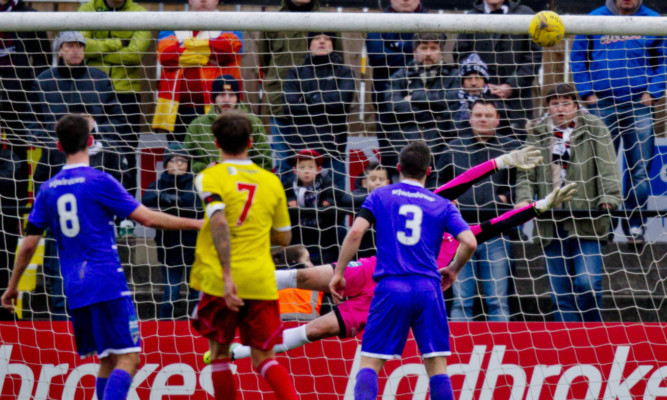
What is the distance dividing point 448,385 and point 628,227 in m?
3.21

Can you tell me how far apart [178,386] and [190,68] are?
260 centimetres

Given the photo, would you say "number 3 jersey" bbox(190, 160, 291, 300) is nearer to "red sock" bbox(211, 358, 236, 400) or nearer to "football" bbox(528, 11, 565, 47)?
"red sock" bbox(211, 358, 236, 400)

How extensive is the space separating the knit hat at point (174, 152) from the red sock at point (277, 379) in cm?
258

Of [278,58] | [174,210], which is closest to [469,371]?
[174,210]

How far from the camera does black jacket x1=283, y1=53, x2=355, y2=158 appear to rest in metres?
7.61

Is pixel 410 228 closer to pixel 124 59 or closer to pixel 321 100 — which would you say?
pixel 321 100

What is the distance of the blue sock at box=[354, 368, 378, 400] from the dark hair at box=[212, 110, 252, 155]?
1440 millimetres

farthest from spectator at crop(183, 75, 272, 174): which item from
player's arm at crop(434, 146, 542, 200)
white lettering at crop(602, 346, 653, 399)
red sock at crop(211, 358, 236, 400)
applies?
white lettering at crop(602, 346, 653, 399)

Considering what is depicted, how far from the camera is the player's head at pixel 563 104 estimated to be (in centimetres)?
721

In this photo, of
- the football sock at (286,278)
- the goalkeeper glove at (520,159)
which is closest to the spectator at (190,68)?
the football sock at (286,278)

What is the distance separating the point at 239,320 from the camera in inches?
200

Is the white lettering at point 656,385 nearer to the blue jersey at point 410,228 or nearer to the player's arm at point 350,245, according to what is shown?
the blue jersey at point 410,228

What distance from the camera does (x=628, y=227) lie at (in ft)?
25.9

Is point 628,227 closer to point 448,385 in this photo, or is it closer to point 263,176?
point 448,385
